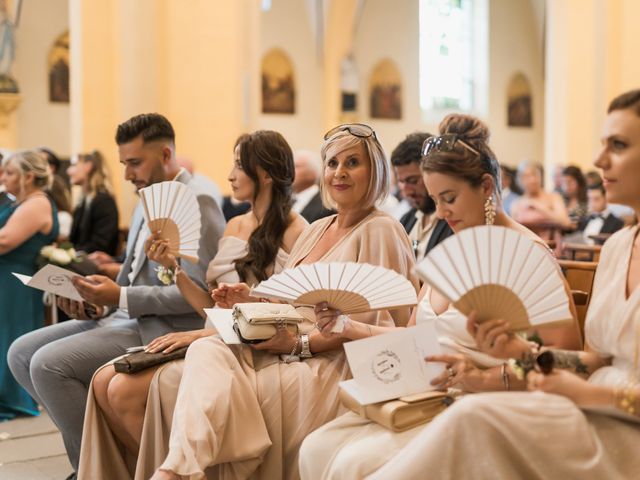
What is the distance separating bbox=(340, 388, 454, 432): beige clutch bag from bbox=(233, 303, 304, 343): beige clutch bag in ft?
2.20

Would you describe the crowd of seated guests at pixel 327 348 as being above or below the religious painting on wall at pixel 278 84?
below

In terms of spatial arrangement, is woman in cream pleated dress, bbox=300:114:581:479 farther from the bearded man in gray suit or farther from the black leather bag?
the bearded man in gray suit

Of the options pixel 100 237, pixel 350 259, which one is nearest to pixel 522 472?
pixel 350 259

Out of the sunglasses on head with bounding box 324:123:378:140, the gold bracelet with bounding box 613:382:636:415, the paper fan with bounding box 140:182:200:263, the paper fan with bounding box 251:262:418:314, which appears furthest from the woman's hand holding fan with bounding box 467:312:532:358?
the paper fan with bounding box 140:182:200:263

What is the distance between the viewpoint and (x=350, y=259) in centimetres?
369

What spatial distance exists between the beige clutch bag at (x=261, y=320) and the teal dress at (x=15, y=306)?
2.99m

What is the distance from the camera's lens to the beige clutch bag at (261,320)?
11.3 ft

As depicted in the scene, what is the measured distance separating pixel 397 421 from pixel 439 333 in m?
0.48

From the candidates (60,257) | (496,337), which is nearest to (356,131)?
(496,337)

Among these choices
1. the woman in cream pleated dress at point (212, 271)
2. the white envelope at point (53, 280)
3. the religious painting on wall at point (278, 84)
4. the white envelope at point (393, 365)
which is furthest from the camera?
the religious painting on wall at point (278, 84)

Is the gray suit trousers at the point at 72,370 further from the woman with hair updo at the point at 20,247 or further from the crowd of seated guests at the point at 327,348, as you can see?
the woman with hair updo at the point at 20,247

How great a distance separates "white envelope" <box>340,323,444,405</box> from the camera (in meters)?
2.91

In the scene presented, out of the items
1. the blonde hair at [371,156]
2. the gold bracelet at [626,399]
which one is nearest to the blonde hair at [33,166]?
the blonde hair at [371,156]

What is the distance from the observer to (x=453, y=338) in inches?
123
